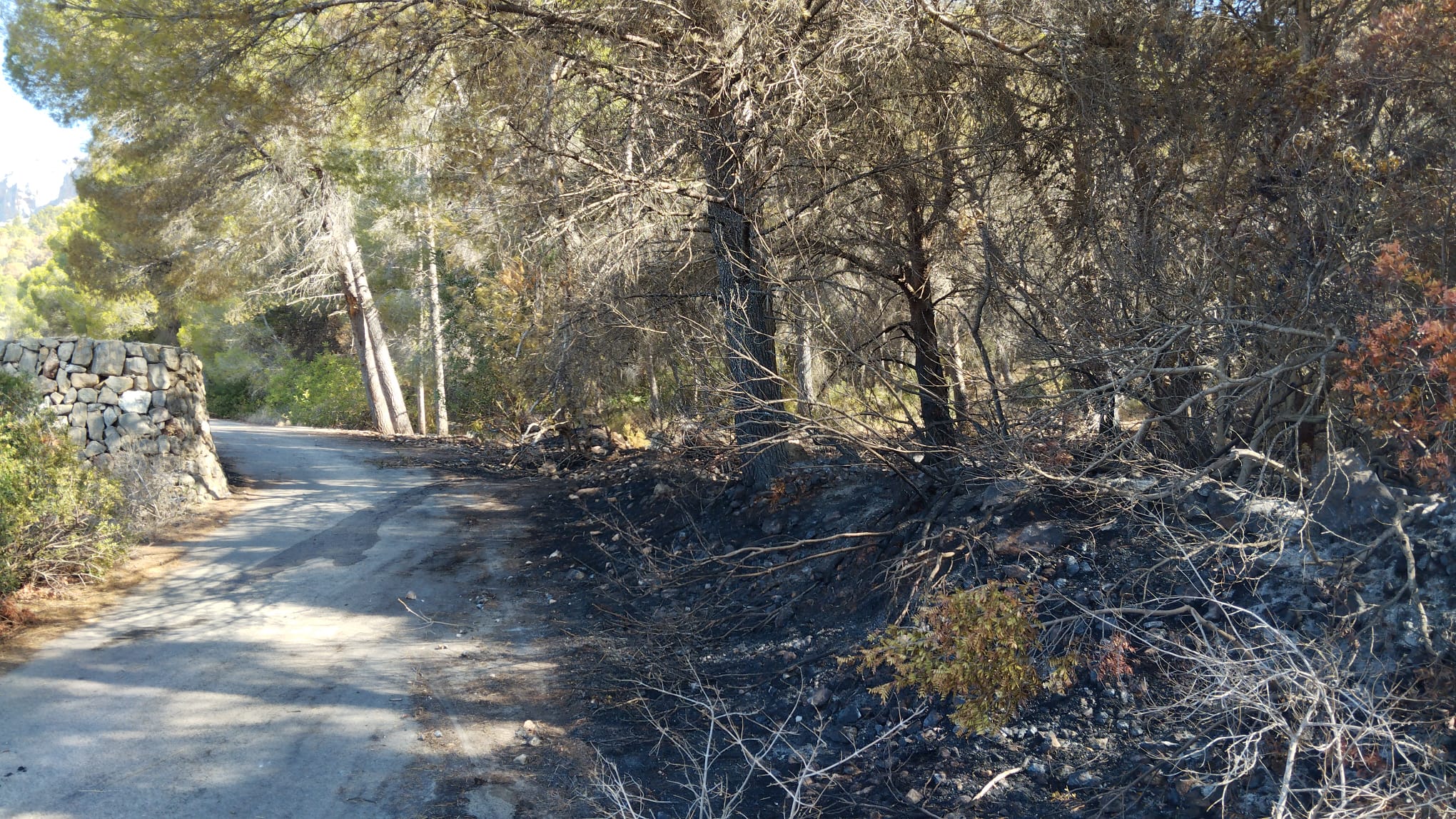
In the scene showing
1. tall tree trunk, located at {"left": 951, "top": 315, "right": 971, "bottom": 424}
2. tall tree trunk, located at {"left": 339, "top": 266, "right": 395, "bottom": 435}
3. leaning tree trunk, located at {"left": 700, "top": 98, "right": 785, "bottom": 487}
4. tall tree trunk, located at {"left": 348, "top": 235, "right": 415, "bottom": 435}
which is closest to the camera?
tall tree trunk, located at {"left": 951, "top": 315, "right": 971, "bottom": 424}

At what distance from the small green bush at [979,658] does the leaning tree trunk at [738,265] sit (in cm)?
298

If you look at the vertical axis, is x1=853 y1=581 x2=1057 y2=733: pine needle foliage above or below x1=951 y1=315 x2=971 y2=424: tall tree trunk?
below

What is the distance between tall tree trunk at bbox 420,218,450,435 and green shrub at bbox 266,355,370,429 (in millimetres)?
4353

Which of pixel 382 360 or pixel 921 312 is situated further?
pixel 382 360

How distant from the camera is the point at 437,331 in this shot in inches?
882

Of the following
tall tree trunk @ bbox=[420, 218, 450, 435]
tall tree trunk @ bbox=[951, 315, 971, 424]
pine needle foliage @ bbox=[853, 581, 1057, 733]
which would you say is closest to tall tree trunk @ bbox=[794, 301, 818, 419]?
tall tree trunk @ bbox=[951, 315, 971, 424]

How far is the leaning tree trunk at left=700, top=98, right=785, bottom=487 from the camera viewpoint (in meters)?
8.16

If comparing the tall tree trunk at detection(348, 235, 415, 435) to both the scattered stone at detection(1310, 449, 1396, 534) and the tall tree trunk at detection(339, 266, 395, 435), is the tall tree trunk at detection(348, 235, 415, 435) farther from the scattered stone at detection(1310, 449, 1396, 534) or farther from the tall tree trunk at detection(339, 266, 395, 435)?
the scattered stone at detection(1310, 449, 1396, 534)

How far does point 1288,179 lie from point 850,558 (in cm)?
399

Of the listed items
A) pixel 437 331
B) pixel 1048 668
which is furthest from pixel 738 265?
pixel 437 331

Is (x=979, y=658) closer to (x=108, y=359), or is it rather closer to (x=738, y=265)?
(x=738, y=265)

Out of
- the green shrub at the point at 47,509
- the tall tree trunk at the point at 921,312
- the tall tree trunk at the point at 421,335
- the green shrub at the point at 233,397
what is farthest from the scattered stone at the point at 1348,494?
the green shrub at the point at 233,397

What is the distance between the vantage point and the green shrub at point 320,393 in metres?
30.2

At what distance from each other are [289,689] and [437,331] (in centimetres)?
1690
